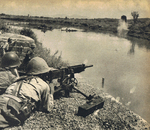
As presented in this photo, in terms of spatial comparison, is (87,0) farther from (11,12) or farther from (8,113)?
(8,113)

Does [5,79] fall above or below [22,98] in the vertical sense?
above

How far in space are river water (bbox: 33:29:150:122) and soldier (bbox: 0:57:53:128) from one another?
83.8 inches

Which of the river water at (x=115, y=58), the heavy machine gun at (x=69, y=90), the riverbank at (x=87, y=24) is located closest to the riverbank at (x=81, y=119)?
the heavy machine gun at (x=69, y=90)

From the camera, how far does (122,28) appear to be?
5477 millimetres

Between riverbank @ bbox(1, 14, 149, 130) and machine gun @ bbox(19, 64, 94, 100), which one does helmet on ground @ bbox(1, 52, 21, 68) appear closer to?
machine gun @ bbox(19, 64, 94, 100)

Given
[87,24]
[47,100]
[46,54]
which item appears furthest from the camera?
[46,54]

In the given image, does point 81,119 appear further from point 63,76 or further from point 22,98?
point 22,98

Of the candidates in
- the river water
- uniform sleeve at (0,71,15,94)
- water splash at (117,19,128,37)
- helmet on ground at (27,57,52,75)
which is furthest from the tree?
uniform sleeve at (0,71,15,94)

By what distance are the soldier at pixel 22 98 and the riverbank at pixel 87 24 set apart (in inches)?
98.1

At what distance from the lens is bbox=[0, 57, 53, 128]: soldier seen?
3270 millimetres

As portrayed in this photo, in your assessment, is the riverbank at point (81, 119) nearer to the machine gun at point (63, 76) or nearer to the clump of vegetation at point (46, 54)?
the machine gun at point (63, 76)

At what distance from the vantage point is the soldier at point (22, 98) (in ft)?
10.7

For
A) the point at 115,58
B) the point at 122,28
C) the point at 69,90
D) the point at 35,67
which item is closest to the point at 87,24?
the point at 122,28

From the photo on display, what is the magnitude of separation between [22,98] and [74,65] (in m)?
2.17
